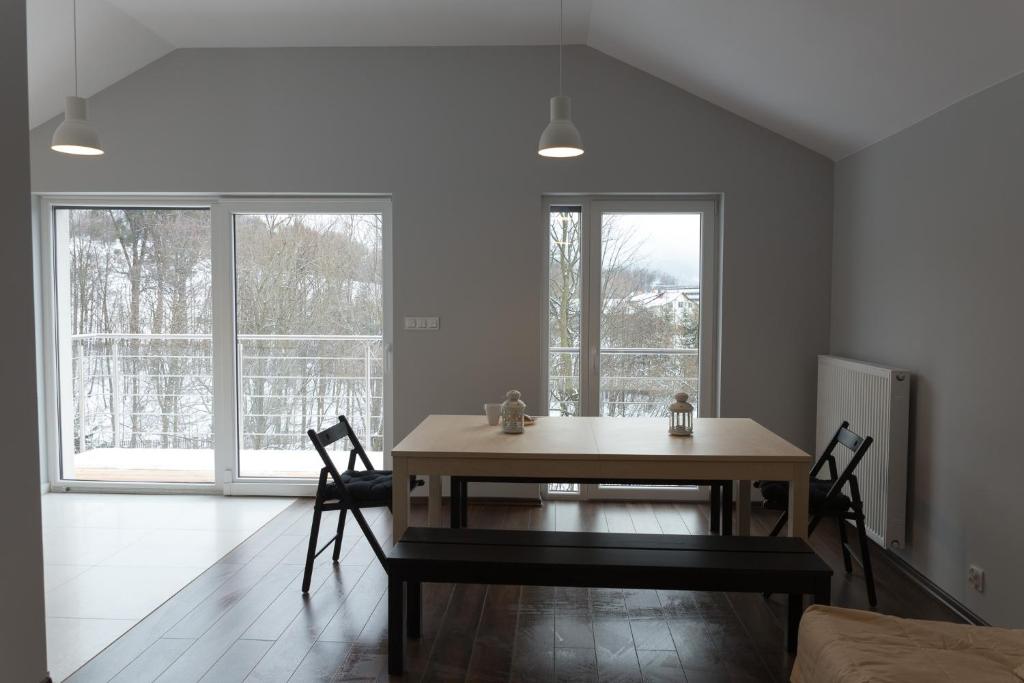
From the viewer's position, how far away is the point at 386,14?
14.4 feet

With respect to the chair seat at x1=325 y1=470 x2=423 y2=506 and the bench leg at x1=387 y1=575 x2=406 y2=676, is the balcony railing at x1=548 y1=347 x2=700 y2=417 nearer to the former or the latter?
the chair seat at x1=325 y1=470 x2=423 y2=506

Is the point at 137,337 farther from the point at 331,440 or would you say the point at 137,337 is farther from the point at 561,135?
the point at 561,135

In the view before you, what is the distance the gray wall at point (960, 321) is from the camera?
285 cm

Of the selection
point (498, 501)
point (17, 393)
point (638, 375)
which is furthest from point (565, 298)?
point (17, 393)

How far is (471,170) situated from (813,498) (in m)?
3.00

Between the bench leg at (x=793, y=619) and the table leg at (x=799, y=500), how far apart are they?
0.30 m

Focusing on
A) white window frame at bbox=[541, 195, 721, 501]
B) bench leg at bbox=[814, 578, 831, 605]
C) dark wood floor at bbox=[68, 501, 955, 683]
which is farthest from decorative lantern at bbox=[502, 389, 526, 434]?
white window frame at bbox=[541, 195, 721, 501]

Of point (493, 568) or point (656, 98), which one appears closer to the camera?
point (493, 568)

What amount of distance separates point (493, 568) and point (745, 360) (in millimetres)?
2933

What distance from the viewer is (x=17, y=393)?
241 centimetres

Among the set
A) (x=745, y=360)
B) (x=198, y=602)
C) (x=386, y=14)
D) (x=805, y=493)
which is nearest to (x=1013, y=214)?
(x=805, y=493)

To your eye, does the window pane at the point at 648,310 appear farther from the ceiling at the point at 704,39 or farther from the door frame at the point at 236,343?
the door frame at the point at 236,343

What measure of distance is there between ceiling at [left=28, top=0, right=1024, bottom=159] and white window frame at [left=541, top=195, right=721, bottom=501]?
0.75 meters

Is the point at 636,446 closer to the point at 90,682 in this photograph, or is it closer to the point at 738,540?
the point at 738,540
